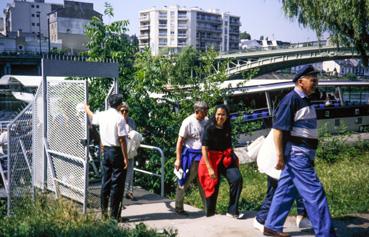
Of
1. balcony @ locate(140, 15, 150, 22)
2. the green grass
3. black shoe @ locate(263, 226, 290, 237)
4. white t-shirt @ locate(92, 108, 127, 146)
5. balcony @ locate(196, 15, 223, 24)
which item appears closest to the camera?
black shoe @ locate(263, 226, 290, 237)

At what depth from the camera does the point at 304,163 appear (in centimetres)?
471

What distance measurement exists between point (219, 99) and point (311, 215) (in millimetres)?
6170

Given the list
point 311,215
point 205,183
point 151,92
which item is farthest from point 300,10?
point 311,215

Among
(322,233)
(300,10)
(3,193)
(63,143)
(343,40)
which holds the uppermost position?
(300,10)

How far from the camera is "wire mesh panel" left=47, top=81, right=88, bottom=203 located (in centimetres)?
639

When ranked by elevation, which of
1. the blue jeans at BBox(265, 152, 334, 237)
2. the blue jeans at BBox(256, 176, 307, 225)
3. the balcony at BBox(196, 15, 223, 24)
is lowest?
the blue jeans at BBox(256, 176, 307, 225)

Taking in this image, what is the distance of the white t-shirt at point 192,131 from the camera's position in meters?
6.42

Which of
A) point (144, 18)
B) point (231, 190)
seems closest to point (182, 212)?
point (231, 190)

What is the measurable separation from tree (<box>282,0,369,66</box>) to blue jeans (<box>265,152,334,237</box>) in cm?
1080

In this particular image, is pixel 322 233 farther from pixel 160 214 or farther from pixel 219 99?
pixel 219 99

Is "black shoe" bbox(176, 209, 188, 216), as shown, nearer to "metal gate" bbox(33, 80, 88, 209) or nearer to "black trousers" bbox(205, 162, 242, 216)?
"black trousers" bbox(205, 162, 242, 216)

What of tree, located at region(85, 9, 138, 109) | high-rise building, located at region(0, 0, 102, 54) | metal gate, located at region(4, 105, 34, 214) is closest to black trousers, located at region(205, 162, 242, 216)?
metal gate, located at region(4, 105, 34, 214)

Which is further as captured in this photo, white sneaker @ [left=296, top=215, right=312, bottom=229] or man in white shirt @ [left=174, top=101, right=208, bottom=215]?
man in white shirt @ [left=174, top=101, right=208, bottom=215]

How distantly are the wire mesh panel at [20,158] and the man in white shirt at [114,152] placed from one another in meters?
1.91
